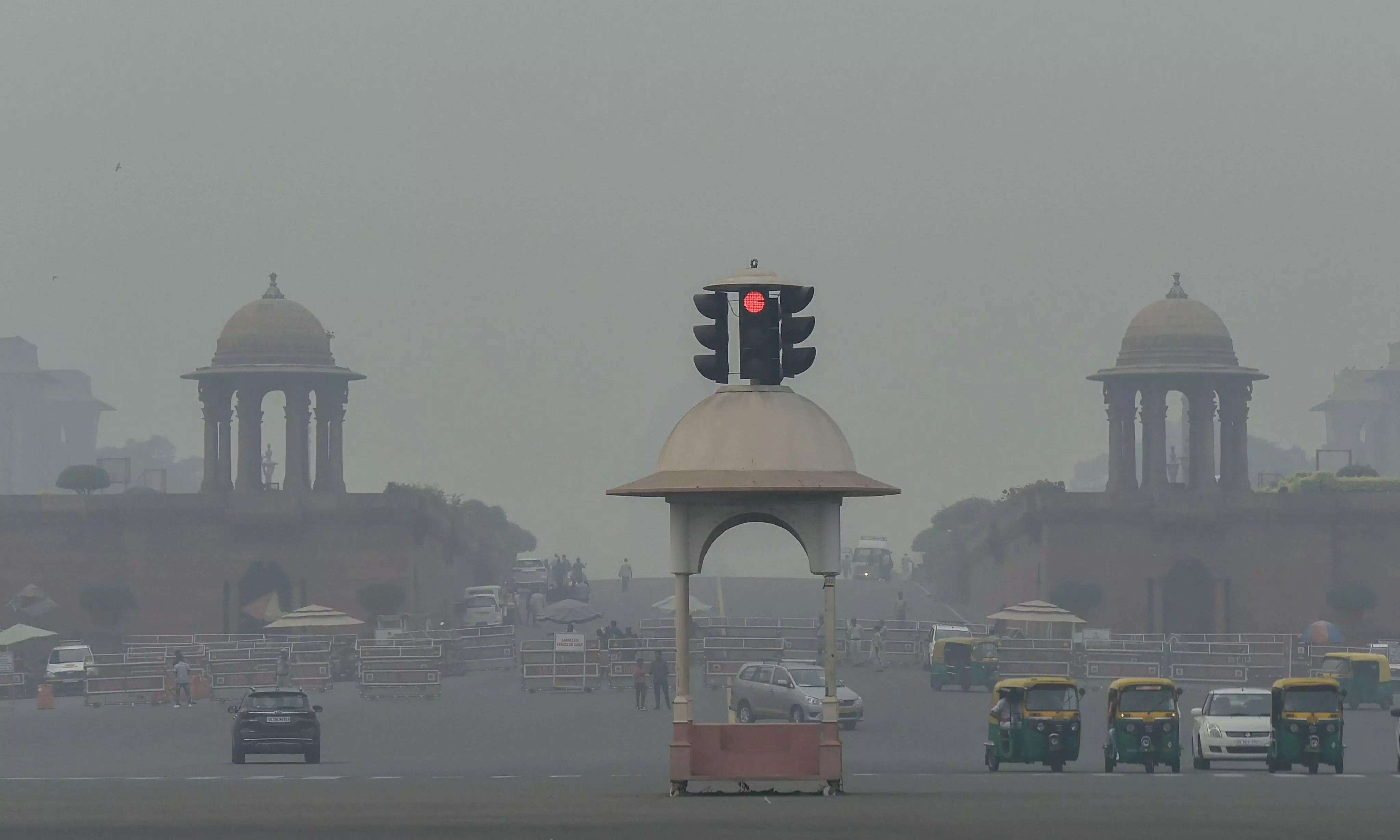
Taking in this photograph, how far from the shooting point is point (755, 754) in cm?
2642

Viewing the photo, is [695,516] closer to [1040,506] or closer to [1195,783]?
[1195,783]

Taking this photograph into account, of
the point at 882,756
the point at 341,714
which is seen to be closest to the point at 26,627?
the point at 341,714

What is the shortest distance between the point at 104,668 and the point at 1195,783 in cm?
4224

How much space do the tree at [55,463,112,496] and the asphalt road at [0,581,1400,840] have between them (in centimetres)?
3764

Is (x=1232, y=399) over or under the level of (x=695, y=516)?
over

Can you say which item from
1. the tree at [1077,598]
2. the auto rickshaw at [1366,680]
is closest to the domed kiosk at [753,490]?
the auto rickshaw at [1366,680]

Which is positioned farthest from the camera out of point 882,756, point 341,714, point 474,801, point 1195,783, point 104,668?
point 104,668

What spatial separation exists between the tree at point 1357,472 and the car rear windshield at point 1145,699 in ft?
179

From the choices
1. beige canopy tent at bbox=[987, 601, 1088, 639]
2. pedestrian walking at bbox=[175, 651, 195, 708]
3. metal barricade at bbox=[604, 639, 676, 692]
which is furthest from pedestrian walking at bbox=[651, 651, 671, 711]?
beige canopy tent at bbox=[987, 601, 1088, 639]

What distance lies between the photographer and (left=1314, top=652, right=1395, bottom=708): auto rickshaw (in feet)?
181

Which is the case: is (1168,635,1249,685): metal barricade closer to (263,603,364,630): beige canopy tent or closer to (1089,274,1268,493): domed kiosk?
(1089,274,1268,493): domed kiosk

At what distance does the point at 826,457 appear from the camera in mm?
26828

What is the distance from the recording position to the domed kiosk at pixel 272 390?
3477 inches

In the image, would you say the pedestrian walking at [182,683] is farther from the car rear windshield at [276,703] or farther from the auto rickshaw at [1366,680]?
the auto rickshaw at [1366,680]
